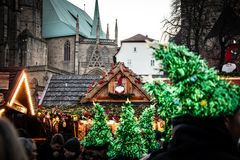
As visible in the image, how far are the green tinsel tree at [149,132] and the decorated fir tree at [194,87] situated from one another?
635 centimetres

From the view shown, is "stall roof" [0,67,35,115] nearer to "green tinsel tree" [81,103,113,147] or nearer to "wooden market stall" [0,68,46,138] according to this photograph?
"wooden market stall" [0,68,46,138]

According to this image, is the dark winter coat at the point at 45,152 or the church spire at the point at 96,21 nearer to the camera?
the dark winter coat at the point at 45,152

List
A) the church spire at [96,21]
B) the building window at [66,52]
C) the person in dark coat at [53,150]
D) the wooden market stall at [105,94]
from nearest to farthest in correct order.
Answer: the person in dark coat at [53,150] → the wooden market stall at [105,94] → the building window at [66,52] → the church spire at [96,21]

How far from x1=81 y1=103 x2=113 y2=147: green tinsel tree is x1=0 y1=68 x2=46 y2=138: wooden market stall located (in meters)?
0.99

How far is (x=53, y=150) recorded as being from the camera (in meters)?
8.09

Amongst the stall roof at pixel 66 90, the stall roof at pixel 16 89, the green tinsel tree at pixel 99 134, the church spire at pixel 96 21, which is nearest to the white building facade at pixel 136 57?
the church spire at pixel 96 21

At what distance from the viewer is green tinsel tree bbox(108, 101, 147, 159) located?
27.3 feet

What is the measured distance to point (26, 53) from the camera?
7606 cm

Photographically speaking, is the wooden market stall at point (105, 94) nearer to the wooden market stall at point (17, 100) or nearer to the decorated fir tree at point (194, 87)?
the wooden market stall at point (17, 100)

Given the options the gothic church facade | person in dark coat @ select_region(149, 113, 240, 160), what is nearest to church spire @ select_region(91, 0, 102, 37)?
the gothic church facade

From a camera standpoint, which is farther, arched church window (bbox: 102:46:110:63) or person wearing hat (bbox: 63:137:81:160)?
arched church window (bbox: 102:46:110:63)

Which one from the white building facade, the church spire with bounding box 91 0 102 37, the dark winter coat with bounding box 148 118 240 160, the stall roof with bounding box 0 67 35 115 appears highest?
the church spire with bounding box 91 0 102 37

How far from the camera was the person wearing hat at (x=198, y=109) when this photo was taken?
2.71 metres

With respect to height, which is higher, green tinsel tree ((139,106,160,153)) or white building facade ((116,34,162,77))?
white building facade ((116,34,162,77))
